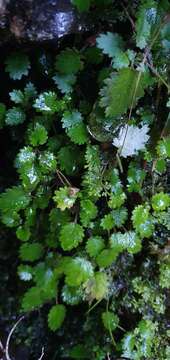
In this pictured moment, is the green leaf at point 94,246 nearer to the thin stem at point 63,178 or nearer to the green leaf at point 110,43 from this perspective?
the thin stem at point 63,178

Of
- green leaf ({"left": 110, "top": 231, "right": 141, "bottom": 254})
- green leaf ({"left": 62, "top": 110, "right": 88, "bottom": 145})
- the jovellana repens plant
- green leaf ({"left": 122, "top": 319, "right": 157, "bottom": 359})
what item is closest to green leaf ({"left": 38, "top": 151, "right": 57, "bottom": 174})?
the jovellana repens plant

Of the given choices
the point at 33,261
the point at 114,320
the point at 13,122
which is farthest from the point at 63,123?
the point at 114,320

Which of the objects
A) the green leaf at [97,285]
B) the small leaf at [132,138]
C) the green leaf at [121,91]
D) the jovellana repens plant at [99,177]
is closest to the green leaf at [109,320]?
the jovellana repens plant at [99,177]

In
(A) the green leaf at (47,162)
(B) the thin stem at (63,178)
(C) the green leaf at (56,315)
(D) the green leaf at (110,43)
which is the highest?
(D) the green leaf at (110,43)

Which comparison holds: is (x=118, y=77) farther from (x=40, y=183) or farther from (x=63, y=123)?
(x=40, y=183)

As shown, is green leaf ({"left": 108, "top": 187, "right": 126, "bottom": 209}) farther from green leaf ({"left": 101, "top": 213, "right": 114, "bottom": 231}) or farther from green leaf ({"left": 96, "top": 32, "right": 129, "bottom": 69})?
green leaf ({"left": 96, "top": 32, "right": 129, "bottom": 69})
